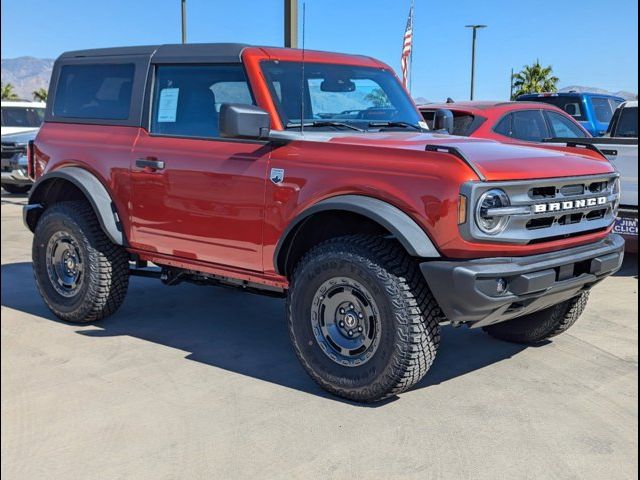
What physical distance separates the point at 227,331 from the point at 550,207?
261 cm

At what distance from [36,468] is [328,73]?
3103mm

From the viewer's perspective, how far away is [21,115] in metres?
17.9

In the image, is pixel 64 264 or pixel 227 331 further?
pixel 64 264

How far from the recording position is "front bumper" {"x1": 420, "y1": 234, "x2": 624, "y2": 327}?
11.6 feet

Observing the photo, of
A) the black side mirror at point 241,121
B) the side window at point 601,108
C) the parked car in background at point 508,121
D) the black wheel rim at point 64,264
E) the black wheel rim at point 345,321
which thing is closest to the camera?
the black wheel rim at point 345,321

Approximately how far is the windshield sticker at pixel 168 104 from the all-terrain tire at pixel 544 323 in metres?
2.75

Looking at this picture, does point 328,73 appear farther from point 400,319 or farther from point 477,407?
point 477,407

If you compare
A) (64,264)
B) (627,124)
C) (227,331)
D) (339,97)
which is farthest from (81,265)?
(627,124)

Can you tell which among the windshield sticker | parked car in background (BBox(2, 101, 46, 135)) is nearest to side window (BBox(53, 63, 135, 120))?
the windshield sticker

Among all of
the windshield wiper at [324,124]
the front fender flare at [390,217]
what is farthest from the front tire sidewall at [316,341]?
the windshield wiper at [324,124]

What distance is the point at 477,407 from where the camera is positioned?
3.95 meters

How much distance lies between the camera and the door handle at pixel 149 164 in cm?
481

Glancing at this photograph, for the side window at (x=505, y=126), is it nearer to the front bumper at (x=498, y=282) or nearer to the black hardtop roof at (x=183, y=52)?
the black hardtop roof at (x=183, y=52)

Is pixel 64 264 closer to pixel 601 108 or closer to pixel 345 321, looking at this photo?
pixel 345 321
